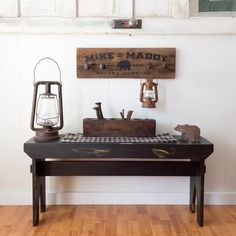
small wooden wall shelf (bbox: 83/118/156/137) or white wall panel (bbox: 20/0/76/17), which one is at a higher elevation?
white wall panel (bbox: 20/0/76/17)

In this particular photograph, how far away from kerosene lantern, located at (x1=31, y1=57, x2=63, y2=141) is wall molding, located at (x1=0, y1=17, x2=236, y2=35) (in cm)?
55

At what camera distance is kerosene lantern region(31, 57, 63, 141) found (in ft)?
9.32

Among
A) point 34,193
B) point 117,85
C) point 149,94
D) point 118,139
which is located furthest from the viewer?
Answer: point 117,85

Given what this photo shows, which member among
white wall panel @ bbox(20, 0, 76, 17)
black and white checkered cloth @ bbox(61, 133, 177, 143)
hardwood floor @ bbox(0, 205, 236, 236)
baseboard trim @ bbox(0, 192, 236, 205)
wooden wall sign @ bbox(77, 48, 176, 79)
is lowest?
hardwood floor @ bbox(0, 205, 236, 236)

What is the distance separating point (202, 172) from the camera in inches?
110

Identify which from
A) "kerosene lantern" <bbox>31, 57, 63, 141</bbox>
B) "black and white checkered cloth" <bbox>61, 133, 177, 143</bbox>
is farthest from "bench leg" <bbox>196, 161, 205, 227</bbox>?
"kerosene lantern" <bbox>31, 57, 63, 141</bbox>

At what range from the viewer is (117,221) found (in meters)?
2.89

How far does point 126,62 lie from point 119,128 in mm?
652

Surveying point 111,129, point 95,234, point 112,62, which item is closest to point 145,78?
point 112,62

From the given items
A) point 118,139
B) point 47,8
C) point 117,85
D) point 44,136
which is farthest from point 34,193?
point 47,8

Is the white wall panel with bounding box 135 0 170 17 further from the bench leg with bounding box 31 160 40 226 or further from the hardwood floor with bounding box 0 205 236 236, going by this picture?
the hardwood floor with bounding box 0 205 236 236

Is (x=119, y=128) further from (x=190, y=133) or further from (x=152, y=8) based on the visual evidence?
(x=152, y=8)

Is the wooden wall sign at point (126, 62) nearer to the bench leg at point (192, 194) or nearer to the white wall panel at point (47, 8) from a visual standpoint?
the white wall panel at point (47, 8)

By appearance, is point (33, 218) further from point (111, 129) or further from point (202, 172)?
point (202, 172)
